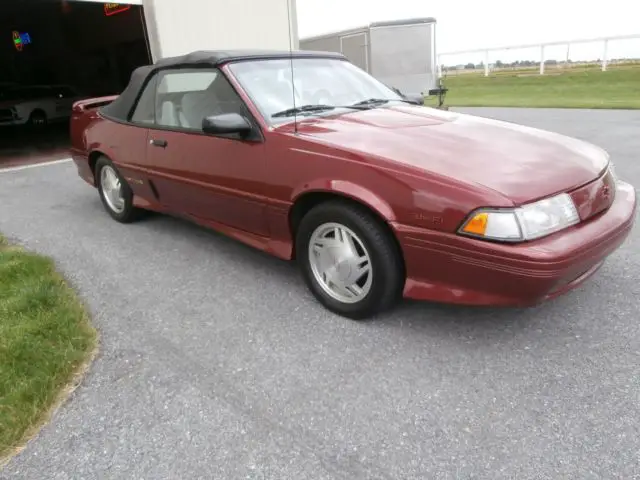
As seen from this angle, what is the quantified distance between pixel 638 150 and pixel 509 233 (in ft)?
19.2

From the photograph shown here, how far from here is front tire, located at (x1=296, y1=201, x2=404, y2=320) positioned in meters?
2.53

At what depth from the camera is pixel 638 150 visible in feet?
22.2

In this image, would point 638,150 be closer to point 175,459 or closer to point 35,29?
point 175,459

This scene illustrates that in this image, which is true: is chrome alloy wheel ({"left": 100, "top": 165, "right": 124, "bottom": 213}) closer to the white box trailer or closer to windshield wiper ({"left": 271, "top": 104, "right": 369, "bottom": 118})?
windshield wiper ({"left": 271, "top": 104, "right": 369, "bottom": 118})

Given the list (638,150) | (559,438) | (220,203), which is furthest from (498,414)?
(638,150)

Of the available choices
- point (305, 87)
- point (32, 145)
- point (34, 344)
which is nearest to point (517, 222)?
point (305, 87)

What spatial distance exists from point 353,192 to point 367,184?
8cm

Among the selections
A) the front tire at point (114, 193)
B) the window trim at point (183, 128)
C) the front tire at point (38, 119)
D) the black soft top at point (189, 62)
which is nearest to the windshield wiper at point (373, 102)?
the black soft top at point (189, 62)

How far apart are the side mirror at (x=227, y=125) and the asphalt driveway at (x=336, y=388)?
3.25 ft

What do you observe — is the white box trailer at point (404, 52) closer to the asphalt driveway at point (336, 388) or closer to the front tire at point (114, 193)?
the front tire at point (114, 193)

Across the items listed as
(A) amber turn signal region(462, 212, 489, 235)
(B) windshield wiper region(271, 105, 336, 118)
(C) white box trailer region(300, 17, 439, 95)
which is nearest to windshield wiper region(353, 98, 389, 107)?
(B) windshield wiper region(271, 105, 336, 118)

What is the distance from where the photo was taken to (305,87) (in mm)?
3477

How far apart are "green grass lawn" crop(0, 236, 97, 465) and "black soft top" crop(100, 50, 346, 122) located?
1.54 m

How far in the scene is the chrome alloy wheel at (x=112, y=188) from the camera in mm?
4604
